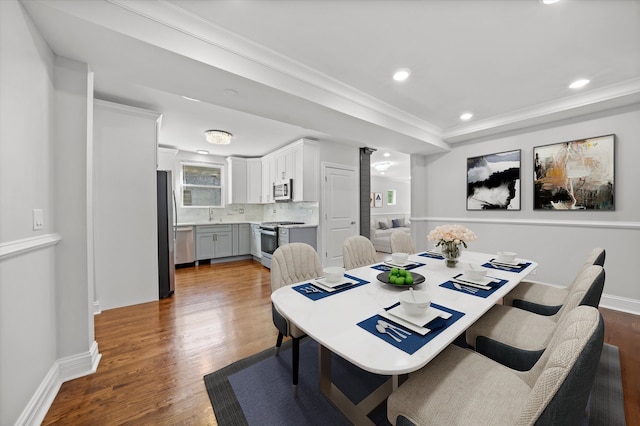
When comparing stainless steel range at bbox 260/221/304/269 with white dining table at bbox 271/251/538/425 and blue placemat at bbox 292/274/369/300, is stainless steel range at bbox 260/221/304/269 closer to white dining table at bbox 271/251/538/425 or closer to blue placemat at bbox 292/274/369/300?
white dining table at bbox 271/251/538/425

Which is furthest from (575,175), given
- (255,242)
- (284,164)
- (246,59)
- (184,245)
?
(184,245)

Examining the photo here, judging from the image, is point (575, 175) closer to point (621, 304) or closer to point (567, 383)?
point (621, 304)

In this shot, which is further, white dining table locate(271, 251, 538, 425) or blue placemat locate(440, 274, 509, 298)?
blue placemat locate(440, 274, 509, 298)

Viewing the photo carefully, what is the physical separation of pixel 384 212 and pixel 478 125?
5.42 meters

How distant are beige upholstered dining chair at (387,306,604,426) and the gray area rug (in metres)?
0.66

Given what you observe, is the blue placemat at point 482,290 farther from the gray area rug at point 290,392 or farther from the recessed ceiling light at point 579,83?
the recessed ceiling light at point 579,83

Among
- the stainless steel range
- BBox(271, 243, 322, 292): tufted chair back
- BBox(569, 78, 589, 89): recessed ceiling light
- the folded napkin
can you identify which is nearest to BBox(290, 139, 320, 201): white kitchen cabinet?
the stainless steel range

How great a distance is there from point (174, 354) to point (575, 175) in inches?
194

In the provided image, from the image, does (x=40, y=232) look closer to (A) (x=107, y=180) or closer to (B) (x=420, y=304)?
(A) (x=107, y=180)

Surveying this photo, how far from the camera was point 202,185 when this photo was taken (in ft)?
18.5

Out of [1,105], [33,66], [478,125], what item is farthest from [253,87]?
[478,125]

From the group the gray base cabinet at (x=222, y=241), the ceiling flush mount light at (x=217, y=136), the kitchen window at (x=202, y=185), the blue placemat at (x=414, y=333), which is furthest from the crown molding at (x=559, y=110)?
the kitchen window at (x=202, y=185)

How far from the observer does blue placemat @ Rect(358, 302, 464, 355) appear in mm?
926

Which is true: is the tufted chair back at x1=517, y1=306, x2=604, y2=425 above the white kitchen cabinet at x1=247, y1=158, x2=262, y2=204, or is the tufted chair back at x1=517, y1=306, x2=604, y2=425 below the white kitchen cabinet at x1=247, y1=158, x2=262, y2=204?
below
